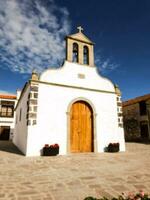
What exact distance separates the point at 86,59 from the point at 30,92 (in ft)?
15.1

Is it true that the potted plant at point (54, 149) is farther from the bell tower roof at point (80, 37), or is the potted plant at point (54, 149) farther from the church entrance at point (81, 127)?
the bell tower roof at point (80, 37)

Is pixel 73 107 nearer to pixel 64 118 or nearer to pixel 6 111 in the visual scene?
pixel 64 118

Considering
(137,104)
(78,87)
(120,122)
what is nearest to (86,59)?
(78,87)

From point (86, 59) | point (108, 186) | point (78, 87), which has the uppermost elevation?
point (86, 59)

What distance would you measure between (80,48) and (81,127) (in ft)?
16.7

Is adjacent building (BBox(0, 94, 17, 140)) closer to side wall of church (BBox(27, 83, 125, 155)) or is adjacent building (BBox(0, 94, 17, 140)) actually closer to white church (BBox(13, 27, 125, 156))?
white church (BBox(13, 27, 125, 156))

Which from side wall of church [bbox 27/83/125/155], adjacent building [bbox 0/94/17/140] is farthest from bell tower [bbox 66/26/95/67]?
adjacent building [bbox 0/94/17/140]

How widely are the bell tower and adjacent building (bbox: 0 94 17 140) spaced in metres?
17.1

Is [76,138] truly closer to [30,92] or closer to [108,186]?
[30,92]

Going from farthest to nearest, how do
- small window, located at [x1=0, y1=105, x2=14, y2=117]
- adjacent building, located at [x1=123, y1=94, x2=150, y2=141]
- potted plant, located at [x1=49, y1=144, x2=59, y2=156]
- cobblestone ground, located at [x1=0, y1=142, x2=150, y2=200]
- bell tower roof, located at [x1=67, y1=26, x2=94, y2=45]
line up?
small window, located at [x1=0, y1=105, x2=14, y2=117]
adjacent building, located at [x1=123, y1=94, x2=150, y2=141]
bell tower roof, located at [x1=67, y1=26, x2=94, y2=45]
potted plant, located at [x1=49, y1=144, x2=59, y2=156]
cobblestone ground, located at [x1=0, y1=142, x2=150, y2=200]

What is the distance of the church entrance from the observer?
9141 millimetres

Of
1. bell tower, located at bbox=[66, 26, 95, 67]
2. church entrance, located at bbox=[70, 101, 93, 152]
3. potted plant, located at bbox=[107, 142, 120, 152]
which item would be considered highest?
bell tower, located at bbox=[66, 26, 95, 67]

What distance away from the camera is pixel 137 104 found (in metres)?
21.9

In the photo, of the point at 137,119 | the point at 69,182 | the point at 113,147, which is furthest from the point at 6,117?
the point at 69,182
